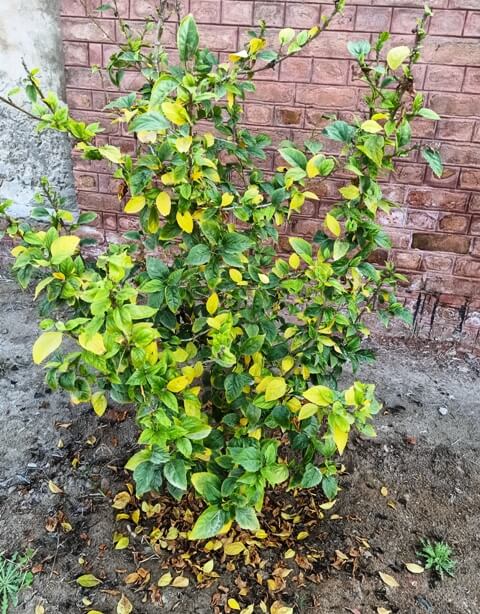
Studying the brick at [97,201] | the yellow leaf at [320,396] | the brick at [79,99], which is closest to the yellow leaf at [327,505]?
the yellow leaf at [320,396]

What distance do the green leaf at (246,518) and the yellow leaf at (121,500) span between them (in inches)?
24.9

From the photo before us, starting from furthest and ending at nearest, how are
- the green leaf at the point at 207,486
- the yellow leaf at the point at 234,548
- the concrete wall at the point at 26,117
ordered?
the concrete wall at the point at 26,117 → the yellow leaf at the point at 234,548 → the green leaf at the point at 207,486

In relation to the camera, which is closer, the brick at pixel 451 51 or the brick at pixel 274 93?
the brick at pixel 451 51

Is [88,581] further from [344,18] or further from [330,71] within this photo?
[344,18]

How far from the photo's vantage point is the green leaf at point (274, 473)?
1363 mm

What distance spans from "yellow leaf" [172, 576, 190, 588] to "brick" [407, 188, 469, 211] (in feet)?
5.91

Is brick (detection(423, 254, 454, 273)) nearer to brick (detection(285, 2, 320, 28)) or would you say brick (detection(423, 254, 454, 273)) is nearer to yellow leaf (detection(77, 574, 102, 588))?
brick (detection(285, 2, 320, 28))

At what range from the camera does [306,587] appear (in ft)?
5.56

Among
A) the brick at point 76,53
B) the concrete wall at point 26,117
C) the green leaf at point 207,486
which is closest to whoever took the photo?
the green leaf at point 207,486

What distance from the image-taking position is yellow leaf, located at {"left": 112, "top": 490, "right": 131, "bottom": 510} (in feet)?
6.20

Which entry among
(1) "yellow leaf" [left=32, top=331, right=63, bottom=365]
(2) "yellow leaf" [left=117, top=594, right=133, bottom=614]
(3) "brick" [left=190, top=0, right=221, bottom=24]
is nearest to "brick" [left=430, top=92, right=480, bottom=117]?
(3) "brick" [left=190, top=0, right=221, bottom=24]

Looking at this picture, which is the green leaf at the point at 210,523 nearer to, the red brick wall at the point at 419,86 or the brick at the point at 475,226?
the red brick wall at the point at 419,86

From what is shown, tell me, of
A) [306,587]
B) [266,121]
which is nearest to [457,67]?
[266,121]

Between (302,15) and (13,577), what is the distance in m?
Answer: 2.29
